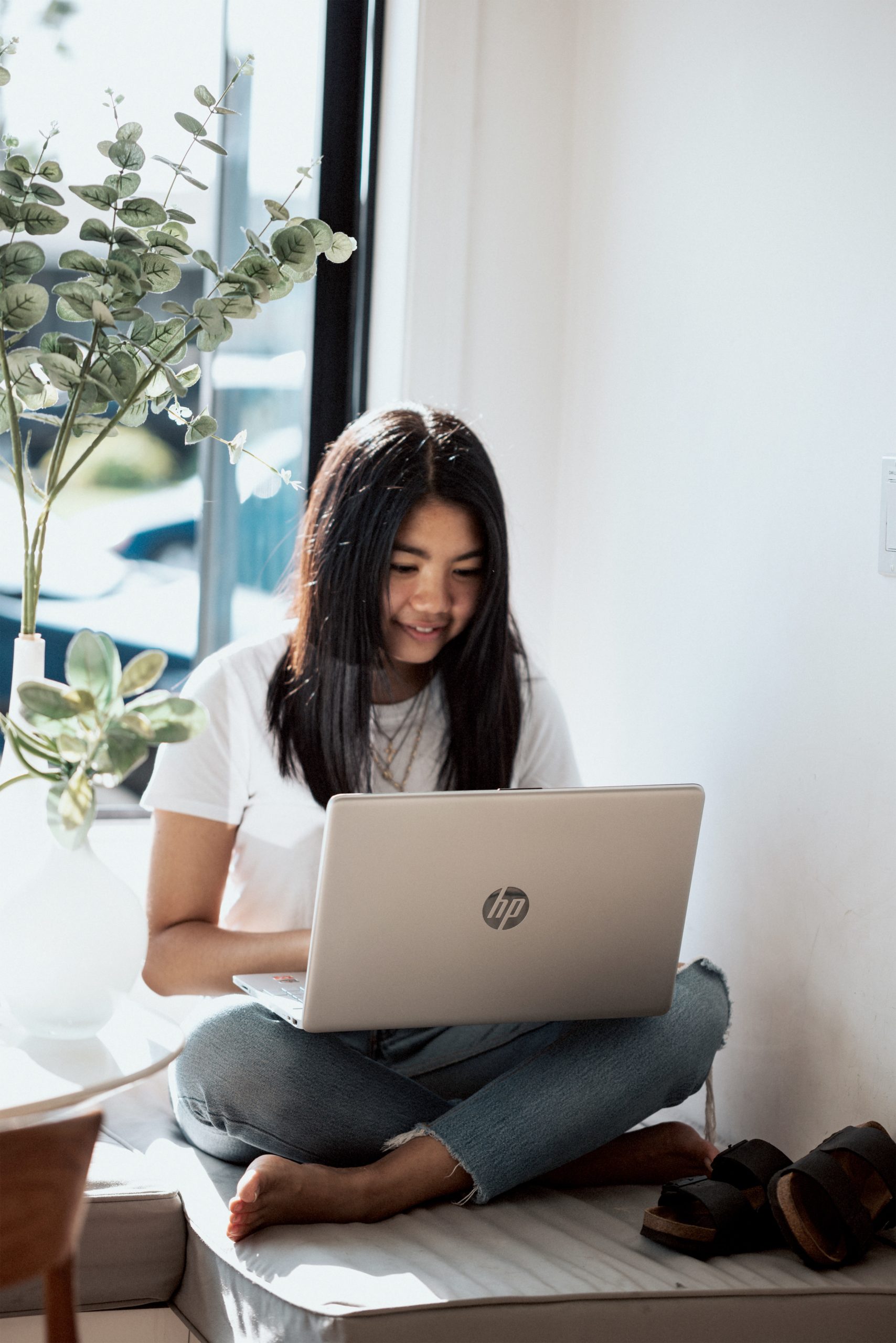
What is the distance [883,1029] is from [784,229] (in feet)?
3.04

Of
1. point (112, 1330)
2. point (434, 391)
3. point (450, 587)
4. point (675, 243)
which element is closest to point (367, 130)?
point (434, 391)

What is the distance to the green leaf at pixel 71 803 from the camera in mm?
892

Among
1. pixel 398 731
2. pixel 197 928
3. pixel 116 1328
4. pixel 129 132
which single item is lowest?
pixel 116 1328

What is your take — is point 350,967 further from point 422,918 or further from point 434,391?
point 434,391

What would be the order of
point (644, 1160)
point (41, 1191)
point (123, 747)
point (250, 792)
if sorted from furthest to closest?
point (250, 792) → point (644, 1160) → point (123, 747) → point (41, 1191)

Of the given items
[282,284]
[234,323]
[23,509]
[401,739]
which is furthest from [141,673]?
[234,323]

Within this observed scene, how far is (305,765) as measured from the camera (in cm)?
158

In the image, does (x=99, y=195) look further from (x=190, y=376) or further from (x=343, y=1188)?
(x=343, y=1188)

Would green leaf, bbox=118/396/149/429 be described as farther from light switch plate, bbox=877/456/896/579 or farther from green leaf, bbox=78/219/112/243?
light switch plate, bbox=877/456/896/579

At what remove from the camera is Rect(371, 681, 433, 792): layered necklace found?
64.4 inches

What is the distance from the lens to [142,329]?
3.68 ft

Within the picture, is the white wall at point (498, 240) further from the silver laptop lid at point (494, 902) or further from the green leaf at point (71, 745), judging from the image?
the green leaf at point (71, 745)

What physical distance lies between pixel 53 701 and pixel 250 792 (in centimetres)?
72

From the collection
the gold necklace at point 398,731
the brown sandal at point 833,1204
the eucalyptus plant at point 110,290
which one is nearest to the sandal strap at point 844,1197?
the brown sandal at point 833,1204
